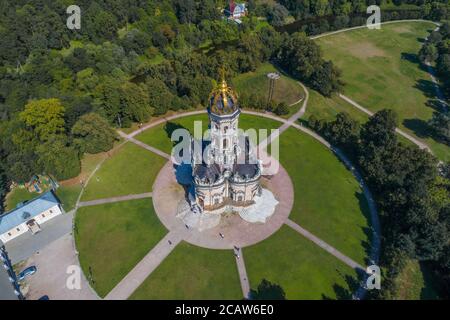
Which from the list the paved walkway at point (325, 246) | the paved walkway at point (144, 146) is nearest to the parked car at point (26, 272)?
the paved walkway at point (144, 146)

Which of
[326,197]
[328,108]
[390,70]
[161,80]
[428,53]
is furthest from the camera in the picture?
[428,53]

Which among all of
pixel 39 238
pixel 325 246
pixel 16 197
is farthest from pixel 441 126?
pixel 16 197

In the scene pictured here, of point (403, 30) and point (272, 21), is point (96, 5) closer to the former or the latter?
point (272, 21)

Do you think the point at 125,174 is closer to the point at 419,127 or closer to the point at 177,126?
the point at 177,126

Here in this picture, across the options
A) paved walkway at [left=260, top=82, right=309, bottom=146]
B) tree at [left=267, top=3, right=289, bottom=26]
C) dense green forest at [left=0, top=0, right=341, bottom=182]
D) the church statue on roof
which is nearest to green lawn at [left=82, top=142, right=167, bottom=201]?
dense green forest at [left=0, top=0, right=341, bottom=182]

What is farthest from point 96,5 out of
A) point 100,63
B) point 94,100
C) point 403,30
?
point 403,30

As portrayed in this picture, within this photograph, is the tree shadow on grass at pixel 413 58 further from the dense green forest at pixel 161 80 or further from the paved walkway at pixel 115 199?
the paved walkway at pixel 115 199
